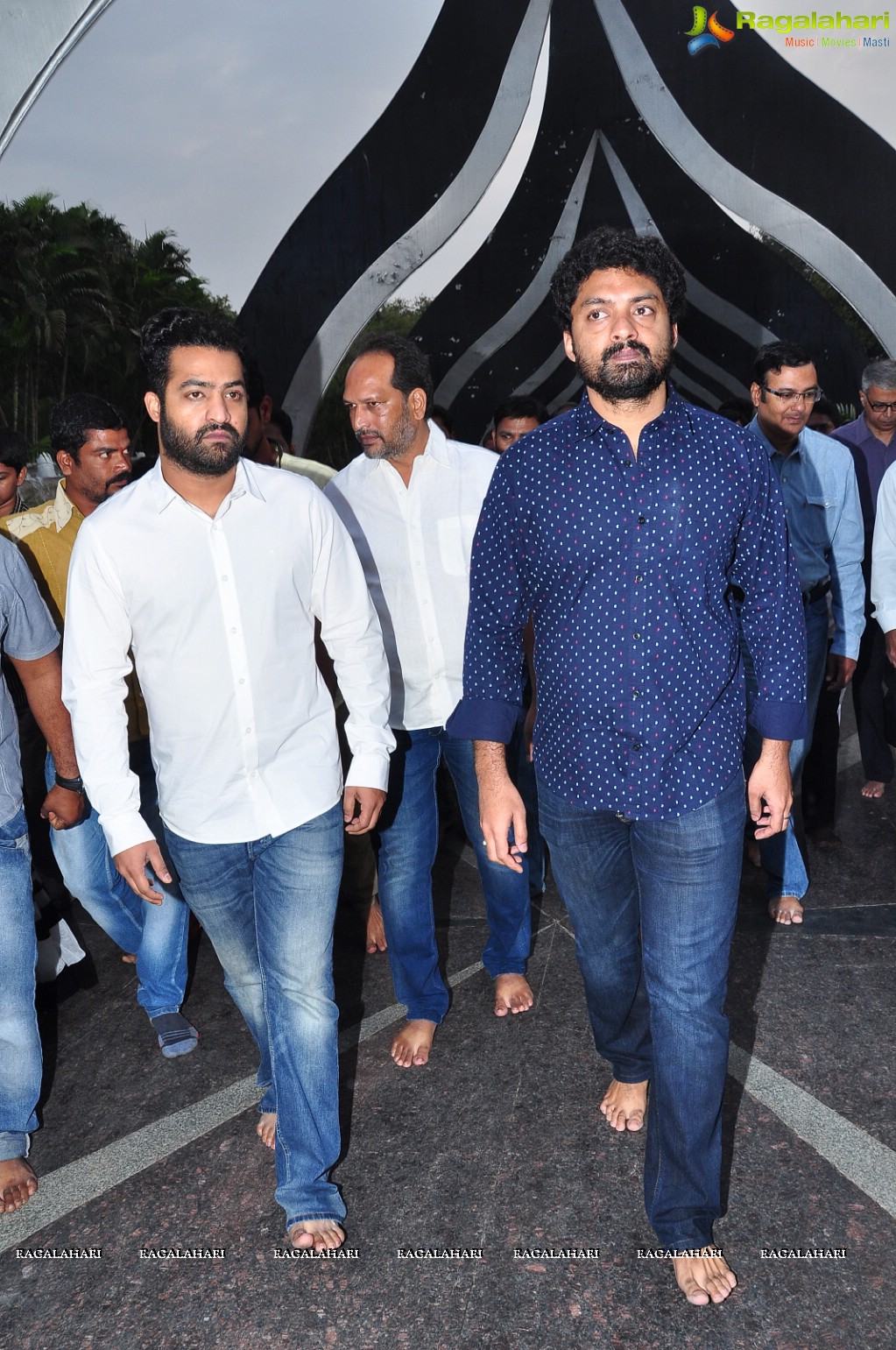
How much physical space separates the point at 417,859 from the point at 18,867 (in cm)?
118

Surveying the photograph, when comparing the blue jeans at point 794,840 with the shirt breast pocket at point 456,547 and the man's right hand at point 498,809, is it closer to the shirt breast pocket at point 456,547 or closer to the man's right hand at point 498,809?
the shirt breast pocket at point 456,547

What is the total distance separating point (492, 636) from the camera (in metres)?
2.47

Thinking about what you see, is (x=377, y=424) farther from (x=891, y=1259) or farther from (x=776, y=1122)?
(x=891, y=1259)

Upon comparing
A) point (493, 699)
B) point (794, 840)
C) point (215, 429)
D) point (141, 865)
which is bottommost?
point (794, 840)

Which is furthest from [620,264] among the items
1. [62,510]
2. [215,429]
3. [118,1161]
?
[118,1161]

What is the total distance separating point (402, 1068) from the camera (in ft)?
10.9

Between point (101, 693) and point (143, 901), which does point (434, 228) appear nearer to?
point (143, 901)

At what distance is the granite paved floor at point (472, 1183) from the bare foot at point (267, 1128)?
0.14ft

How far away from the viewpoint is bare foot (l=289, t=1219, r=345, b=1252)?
2.54 meters

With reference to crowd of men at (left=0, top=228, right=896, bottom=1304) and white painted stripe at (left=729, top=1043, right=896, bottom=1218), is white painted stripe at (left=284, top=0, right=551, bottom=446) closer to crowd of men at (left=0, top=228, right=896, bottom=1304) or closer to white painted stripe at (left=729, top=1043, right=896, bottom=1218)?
crowd of men at (left=0, top=228, right=896, bottom=1304)

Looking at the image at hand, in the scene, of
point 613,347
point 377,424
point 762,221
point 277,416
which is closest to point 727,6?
point 762,221

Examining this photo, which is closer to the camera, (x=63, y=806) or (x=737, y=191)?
(x=63, y=806)

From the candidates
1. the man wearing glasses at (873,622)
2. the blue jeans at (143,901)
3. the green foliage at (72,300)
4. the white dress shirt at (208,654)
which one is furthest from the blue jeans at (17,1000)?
the green foliage at (72,300)

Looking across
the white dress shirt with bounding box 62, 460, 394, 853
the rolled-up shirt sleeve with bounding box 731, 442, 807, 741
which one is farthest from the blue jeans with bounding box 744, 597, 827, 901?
the white dress shirt with bounding box 62, 460, 394, 853
